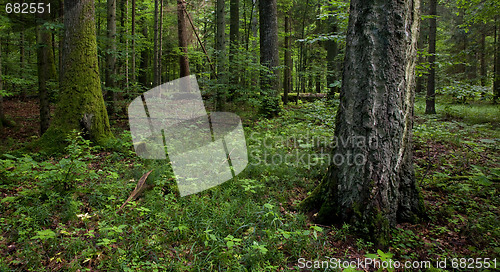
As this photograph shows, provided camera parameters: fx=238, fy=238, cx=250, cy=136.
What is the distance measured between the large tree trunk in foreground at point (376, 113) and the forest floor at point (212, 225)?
0.34 m

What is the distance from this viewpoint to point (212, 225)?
3.10m

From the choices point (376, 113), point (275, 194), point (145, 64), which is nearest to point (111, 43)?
point (275, 194)

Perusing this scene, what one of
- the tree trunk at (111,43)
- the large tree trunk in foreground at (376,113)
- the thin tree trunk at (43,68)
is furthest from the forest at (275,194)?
the tree trunk at (111,43)

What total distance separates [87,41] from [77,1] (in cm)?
90

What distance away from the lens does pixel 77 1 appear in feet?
18.3

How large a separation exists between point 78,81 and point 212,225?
4987 millimetres

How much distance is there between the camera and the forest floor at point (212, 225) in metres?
2.53

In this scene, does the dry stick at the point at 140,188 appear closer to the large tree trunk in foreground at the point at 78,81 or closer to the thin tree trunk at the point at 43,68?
the large tree trunk in foreground at the point at 78,81

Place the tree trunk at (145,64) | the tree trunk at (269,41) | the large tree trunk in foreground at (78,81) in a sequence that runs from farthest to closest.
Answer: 1. the tree trunk at (145,64)
2. the tree trunk at (269,41)
3. the large tree trunk in foreground at (78,81)

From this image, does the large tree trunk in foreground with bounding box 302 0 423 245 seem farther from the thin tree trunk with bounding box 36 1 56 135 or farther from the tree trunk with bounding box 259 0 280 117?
the thin tree trunk with bounding box 36 1 56 135

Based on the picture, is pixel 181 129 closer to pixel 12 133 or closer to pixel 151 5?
pixel 12 133

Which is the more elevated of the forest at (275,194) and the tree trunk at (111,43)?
the tree trunk at (111,43)

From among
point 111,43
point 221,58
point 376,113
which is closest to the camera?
point 376,113

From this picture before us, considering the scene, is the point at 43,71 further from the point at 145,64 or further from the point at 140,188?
the point at 145,64
